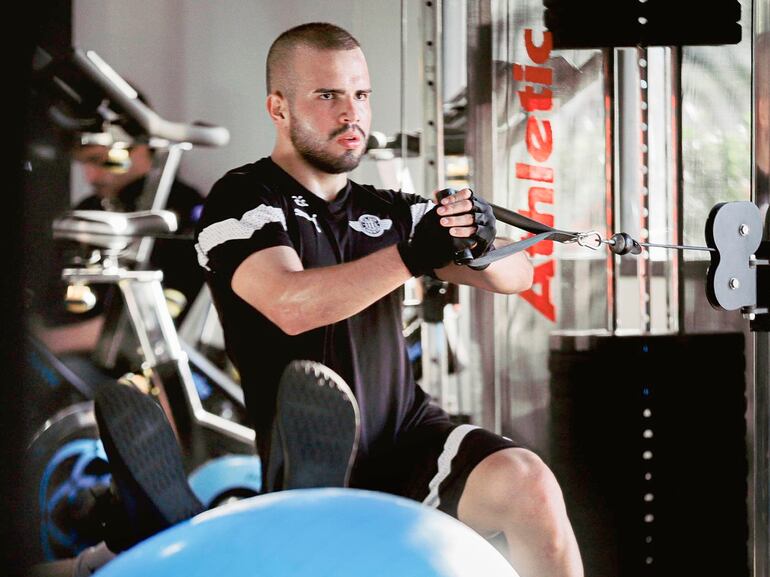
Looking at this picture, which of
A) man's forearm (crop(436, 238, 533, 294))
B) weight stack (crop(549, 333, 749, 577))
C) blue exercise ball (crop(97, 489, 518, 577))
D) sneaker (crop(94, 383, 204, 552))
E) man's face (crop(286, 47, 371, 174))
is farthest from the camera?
weight stack (crop(549, 333, 749, 577))

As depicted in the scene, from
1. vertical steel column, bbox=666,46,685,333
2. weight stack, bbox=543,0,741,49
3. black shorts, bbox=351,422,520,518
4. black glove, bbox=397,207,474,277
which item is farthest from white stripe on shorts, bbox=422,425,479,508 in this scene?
weight stack, bbox=543,0,741,49

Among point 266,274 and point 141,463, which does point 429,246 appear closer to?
point 266,274

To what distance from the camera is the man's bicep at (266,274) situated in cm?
154

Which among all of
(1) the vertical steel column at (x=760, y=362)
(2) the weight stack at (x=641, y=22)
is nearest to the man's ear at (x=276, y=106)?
(2) the weight stack at (x=641, y=22)

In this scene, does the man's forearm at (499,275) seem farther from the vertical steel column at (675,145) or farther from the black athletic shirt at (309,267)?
the vertical steel column at (675,145)

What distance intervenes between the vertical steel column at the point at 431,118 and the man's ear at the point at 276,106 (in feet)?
0.95

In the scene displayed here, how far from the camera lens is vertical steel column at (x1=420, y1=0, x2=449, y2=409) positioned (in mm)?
1705

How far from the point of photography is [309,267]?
161 cm

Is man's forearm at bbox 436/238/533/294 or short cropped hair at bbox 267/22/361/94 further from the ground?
short cropped hair at bbox 267/22/361/94

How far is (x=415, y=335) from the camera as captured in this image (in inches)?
68.1

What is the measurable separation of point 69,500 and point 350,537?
67cm

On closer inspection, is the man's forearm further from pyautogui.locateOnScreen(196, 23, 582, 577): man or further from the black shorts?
the black shorts

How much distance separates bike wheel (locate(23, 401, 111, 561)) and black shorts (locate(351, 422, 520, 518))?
493 millimetres

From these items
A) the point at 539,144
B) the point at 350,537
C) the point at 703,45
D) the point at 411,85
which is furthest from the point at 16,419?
the point at 703,45
